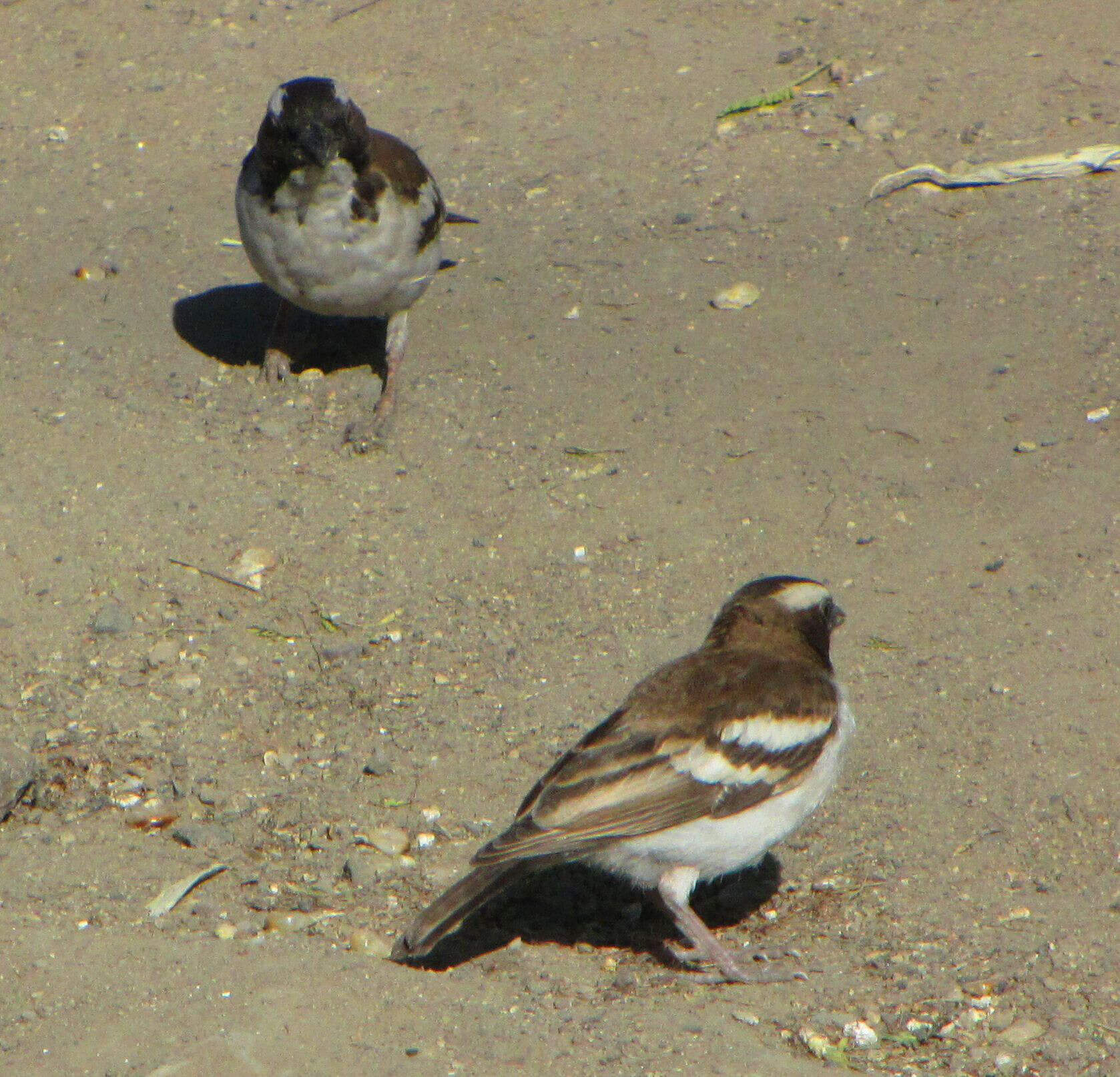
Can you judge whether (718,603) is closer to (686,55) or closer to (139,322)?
(139,322)

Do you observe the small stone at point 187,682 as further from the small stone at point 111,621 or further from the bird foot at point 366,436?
the bird foot at point 366,436

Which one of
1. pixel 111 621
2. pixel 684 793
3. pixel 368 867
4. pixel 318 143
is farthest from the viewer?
pixel 318 143

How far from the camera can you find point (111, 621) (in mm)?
6887

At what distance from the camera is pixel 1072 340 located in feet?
27.2

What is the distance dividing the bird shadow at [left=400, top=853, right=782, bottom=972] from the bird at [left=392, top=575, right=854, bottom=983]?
0.23 meters

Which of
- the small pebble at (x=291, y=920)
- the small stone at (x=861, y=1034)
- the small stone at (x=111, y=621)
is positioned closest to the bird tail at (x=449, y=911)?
the small pebble at (x=291, y=920)

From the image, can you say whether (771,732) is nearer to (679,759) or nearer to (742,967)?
(679,759)

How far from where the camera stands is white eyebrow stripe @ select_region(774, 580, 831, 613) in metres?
5.68

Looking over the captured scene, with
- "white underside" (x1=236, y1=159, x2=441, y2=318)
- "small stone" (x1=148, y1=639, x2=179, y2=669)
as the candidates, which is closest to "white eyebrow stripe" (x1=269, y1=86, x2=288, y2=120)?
"white underside" (x1=236, y1=159, x2=441, y2=318)

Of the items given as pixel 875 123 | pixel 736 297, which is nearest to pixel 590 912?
pixel 736 297

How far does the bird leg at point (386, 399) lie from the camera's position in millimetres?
8180

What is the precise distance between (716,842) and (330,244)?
4498 mm

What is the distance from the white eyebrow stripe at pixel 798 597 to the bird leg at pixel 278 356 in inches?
165

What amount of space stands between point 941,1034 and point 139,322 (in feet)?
22.0
